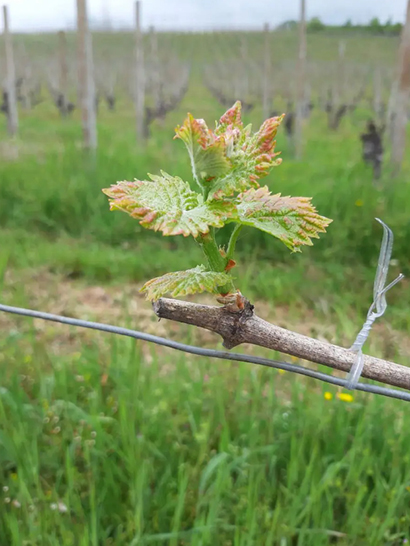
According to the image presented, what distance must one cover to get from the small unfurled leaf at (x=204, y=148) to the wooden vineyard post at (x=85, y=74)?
4617 millimetres

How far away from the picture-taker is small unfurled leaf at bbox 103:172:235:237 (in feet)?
1.38

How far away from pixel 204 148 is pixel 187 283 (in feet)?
0.41

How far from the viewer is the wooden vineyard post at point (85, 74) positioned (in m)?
4.81

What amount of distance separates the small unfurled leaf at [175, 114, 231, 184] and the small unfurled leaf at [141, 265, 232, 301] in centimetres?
9

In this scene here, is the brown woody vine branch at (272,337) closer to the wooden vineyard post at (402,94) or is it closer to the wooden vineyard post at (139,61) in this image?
the wooden vineyard post at (402,94)

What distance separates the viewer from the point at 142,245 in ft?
12.7

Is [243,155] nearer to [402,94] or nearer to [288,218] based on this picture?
[288,218]

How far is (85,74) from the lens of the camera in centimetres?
486

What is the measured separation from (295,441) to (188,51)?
29.4 m

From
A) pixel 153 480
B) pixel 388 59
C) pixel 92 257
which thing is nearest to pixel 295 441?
pixel 153 480

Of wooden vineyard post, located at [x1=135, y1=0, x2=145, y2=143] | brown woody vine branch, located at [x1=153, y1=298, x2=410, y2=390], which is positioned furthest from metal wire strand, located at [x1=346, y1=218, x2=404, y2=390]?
wooden vineyard post, located at [x1=135, y1=0, x2=145, y2=143]

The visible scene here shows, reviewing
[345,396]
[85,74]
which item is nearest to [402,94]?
[85,74]

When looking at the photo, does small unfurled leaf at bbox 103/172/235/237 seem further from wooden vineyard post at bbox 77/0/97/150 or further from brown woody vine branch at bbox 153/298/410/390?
wooden vineyard post at bbox 77/0/97/150

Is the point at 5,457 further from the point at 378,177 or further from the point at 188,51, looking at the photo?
the point at 188,51
